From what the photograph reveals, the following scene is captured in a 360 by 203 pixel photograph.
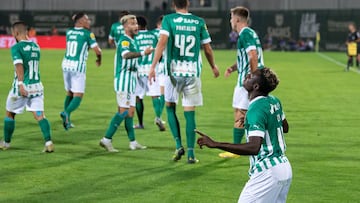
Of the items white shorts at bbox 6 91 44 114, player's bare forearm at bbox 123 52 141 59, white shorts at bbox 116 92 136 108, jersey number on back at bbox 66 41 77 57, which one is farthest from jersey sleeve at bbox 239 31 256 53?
jersey number on back at bbox 66 41 77 57

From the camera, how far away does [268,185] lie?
6.01 metres

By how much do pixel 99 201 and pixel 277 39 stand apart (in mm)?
45579

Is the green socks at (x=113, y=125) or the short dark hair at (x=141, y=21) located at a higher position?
the short dark hair at (x=141, y=21)

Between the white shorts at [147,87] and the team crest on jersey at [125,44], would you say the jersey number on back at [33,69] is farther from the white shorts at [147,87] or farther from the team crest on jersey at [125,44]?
the white shorts at [147,87]

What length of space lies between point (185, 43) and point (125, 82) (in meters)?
1.44

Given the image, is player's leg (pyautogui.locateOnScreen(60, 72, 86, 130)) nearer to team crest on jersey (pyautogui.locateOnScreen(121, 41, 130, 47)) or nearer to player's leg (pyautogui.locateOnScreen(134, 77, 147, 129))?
player's leg (pyautogui.locateOnScreen(134, 77, 147, 129))

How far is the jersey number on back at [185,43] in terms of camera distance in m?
10.7

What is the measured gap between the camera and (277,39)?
53000 millimetres

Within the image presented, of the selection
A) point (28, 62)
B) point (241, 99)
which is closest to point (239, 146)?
point (241, 99)

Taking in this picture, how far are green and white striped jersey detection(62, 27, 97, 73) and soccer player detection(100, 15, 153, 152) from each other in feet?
9.70

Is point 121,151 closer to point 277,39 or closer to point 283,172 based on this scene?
point 283,172

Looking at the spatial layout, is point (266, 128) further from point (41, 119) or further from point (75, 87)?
point (75, 87)

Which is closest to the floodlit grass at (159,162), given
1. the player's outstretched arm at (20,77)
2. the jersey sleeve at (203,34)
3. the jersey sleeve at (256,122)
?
the player's outstretched arm at (20,77)

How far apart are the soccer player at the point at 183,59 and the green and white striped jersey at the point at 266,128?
15.1 feet
